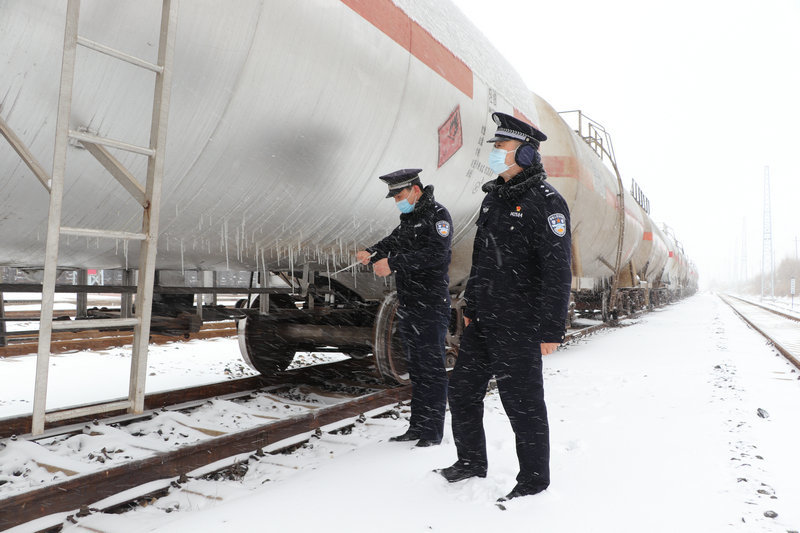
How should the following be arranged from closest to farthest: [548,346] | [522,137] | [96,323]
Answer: [96,323]
[548,346]
[522,137]

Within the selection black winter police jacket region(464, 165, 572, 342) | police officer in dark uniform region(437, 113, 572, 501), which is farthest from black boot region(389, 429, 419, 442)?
black winter police jacket region(464, 165, 572, 342)

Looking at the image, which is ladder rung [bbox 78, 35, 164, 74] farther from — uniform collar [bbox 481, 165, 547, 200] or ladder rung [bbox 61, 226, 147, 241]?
uniform collar [bbox 481, 165, 547, 200]

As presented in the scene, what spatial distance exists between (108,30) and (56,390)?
4675 millimetres

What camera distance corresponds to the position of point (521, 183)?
2.70 m

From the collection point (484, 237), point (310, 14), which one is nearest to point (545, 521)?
point (484, 237)

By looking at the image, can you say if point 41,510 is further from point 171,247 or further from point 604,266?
point 604,266

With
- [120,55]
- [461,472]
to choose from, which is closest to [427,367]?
[461,472]

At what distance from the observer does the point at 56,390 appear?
18.6 ft

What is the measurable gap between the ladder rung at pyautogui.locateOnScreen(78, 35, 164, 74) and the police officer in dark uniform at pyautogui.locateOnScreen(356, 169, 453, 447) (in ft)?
5.00

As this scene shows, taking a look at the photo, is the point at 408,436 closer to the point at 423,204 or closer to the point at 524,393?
the point at 524,393

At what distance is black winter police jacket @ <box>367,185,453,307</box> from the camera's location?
3.53m

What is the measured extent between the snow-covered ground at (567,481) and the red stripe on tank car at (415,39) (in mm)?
2748

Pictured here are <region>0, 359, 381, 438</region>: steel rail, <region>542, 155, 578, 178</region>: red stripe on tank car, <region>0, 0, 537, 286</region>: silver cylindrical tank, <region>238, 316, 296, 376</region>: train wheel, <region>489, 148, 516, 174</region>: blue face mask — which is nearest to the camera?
<region>0, 0, 537, 286</region>: silver cylindrical tank

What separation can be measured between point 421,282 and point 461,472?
4.22 ft
